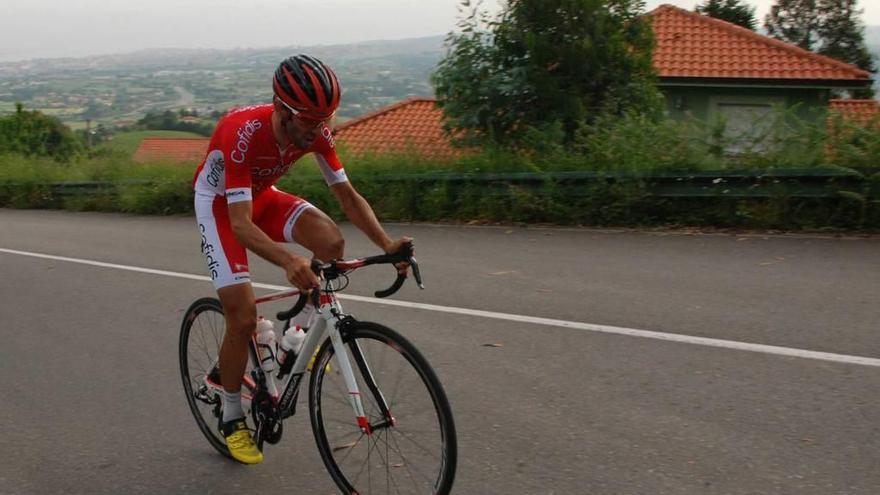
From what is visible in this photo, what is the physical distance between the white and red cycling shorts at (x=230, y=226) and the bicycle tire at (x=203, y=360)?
0.47 meters

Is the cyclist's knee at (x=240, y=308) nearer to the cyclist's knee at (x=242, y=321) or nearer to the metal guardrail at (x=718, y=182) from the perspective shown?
the cyclist's knee at (x=242, y=321)

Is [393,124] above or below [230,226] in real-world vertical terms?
below

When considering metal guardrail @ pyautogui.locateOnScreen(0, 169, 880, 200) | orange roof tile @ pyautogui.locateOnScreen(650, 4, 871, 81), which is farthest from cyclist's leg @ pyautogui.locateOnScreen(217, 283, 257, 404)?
orange roof tile @ pyautogui.locateOnScreen(650, 4, 871, 81)

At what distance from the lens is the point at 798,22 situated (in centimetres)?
6412

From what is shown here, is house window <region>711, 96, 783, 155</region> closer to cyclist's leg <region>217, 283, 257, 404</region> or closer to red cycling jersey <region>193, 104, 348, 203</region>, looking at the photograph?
red cycling jersey <region>193, 104, 348, 203</region>

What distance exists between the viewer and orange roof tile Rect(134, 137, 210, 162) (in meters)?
20.5

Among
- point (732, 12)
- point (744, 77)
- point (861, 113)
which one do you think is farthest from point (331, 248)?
point (732, 12)

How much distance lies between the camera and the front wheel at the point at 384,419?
3.63 metres

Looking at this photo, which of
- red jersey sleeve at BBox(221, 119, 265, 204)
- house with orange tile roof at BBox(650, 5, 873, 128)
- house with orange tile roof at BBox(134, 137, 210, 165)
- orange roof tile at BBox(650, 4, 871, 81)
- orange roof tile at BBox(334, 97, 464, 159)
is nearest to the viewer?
red jersey sleeve at BBox(221, 119, 265, 204)

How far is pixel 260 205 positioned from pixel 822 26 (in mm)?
66849

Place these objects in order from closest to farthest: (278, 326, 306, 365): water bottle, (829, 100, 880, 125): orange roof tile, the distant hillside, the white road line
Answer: (278, 326, 306, 365): water bottle
the white road line
(829, 100, 880, 125): orange roof tile
the distant hillside

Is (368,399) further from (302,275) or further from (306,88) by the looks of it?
(306,88)

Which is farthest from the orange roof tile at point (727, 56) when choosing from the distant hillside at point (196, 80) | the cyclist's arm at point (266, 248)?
the cyclist's arm at point (266, 248)

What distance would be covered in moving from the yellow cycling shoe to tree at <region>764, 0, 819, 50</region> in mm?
65635
